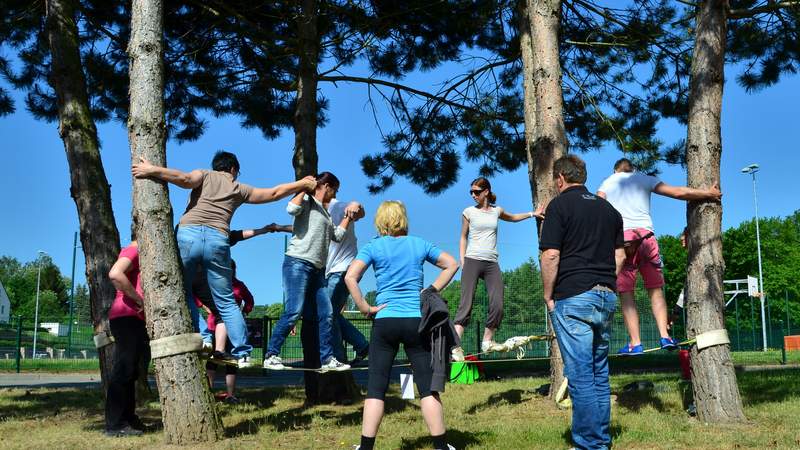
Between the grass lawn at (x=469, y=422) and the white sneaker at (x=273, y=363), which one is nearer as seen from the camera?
the grass lawn at (x=469, y=422)

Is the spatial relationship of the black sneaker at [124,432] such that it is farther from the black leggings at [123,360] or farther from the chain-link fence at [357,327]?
the chain-link fence at [357,327]

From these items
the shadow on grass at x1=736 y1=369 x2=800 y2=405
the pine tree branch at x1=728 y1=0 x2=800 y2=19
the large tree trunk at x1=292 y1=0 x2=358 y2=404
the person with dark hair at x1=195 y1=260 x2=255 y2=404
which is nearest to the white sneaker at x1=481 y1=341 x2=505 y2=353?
the large tree trunk at x1=292 y1=0 x2=358 y2=404

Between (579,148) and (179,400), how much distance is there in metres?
8.31

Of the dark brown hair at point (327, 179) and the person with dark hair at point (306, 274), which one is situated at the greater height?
the dark brown hair at point (327, 179)

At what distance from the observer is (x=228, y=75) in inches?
431

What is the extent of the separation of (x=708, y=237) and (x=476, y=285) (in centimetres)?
236

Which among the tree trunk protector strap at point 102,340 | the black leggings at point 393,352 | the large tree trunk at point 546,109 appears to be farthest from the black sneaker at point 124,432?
the large tree trunk at point 546,109

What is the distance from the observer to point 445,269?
501cm

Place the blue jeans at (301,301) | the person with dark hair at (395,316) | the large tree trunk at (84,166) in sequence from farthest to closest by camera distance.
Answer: the large tree trunk at (84,166) → the blue jeans at (301,301) → the person with dark hair at (395,316)

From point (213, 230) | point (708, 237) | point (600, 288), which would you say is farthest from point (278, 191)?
point (708, 237)

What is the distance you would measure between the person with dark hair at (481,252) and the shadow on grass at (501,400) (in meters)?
0.55

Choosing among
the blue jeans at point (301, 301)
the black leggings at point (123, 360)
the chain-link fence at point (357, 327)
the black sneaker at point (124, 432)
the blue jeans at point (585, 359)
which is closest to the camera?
the blue jeans at point (585, 359)

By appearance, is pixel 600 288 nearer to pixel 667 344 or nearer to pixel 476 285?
pixel 667 344

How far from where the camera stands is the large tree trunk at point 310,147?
7281 millimetres
